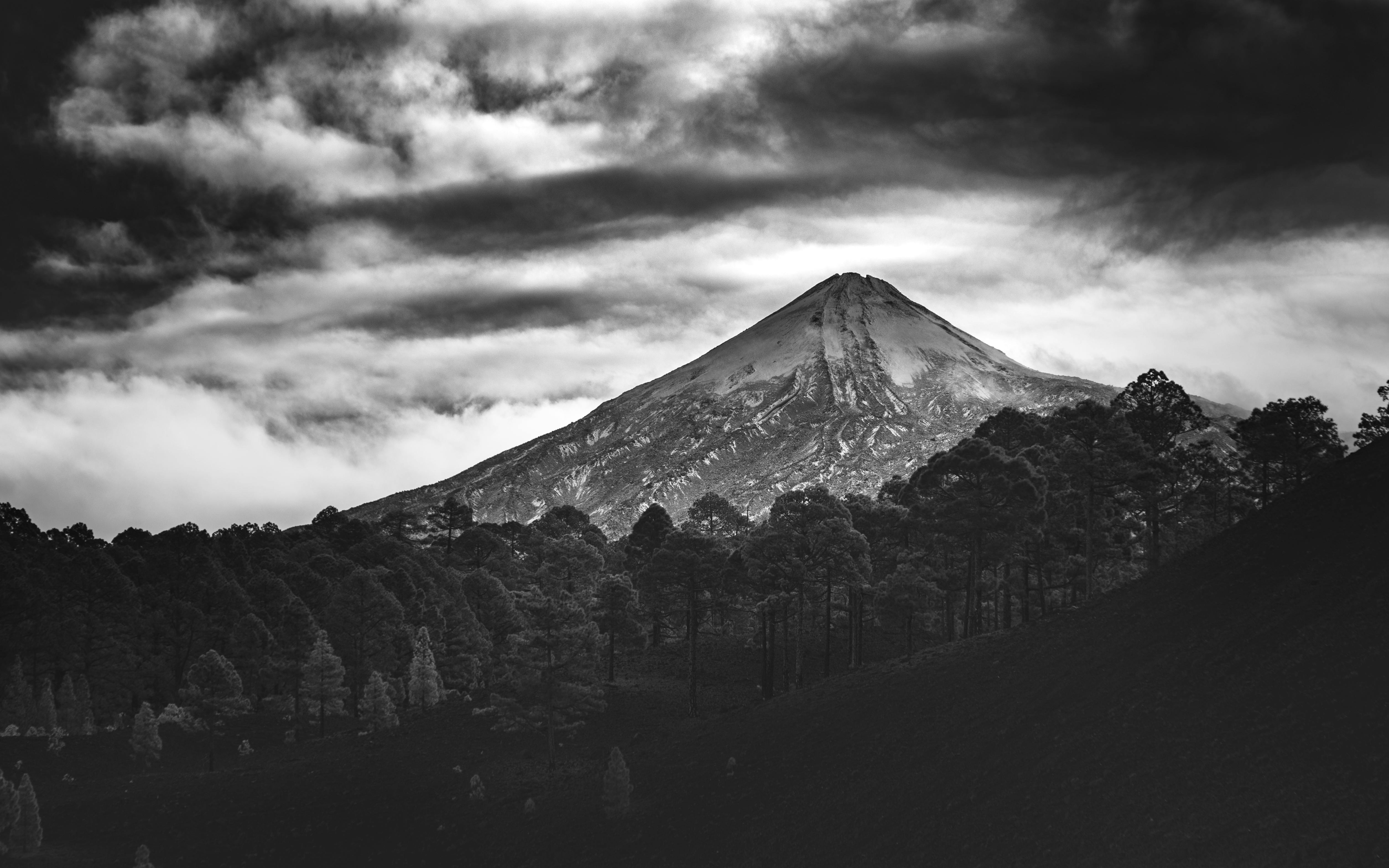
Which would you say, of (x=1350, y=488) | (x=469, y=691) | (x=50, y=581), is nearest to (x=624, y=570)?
(x=469, y=691)

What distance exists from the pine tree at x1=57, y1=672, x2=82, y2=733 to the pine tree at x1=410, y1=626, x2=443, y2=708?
22690 millimetres

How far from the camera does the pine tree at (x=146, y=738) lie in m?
65.4

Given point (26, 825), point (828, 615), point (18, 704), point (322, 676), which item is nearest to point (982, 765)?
point (828, 615)

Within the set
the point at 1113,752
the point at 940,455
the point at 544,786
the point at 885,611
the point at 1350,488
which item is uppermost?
the point at 940,455

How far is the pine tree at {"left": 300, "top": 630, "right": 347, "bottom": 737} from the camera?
231 ft

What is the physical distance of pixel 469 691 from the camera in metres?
77.1

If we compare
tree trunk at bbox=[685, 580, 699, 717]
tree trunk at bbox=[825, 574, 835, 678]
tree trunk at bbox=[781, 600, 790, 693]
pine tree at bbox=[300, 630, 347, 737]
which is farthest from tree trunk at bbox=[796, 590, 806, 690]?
pine tree at bbox=[300, 630, 347, 737]

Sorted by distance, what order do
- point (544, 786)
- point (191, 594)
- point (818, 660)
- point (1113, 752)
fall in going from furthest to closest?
point (191, 594) → point (818, 660) → point (544, 786) → point (1113, 752)

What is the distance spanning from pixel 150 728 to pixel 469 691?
70.6 feet

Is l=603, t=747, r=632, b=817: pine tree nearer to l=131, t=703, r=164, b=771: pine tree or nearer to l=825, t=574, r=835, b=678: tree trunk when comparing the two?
l=825, t=574, r=835, b=678: tree trunk

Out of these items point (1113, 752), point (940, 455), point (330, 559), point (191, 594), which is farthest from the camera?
point (330, 559)

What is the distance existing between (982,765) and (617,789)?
18059 mm

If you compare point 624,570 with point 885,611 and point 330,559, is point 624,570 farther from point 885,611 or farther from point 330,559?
point 885,611

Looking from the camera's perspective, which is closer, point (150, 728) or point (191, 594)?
point (150, 728)
